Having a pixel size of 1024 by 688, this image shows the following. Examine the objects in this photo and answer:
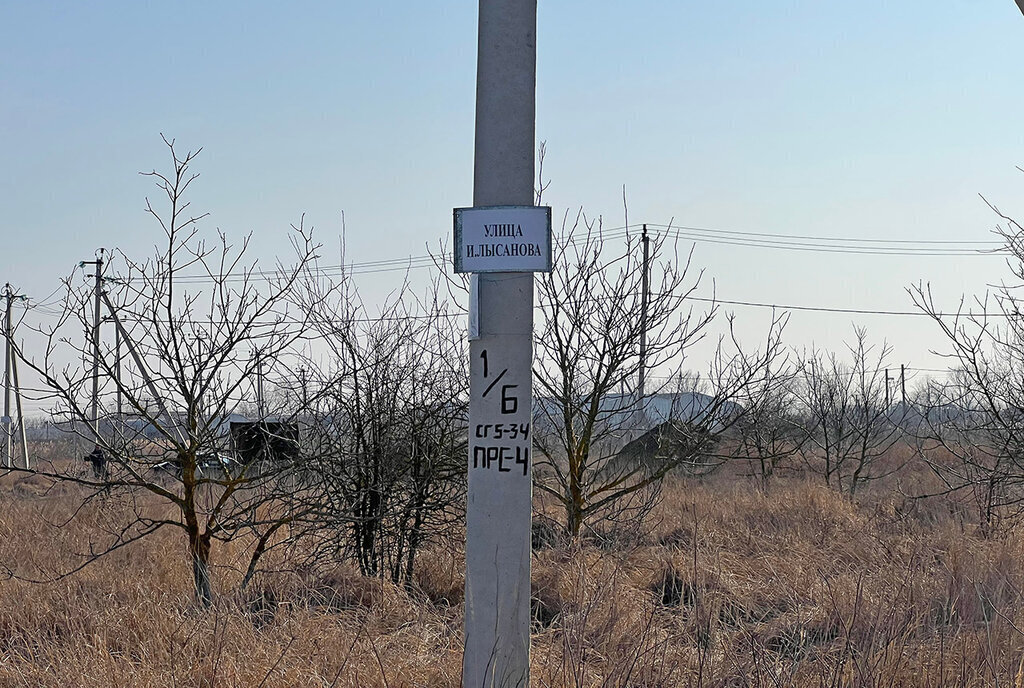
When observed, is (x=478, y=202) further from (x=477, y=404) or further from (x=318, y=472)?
(x=318, y=472)

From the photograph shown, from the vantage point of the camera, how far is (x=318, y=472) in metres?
7.82

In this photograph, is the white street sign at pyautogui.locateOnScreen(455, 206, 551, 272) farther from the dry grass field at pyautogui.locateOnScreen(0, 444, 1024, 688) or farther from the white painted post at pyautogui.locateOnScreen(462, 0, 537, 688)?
the dry grass field at pyautogui.locateOnScreen(0, 444, 1024, 688)

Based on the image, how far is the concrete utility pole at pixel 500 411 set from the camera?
3756 mm

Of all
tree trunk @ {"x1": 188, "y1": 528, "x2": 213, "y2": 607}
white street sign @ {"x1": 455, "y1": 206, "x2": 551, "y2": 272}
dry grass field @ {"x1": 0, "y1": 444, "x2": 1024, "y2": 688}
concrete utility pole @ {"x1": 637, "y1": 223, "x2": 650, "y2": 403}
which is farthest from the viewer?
concrete utility pole @ {"x1": 637, "y1": 223, "x2": 650, "y2": 403}

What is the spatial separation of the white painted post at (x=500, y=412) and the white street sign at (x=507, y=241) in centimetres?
5

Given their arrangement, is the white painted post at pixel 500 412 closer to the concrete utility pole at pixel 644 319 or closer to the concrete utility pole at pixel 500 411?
the concrete utility pole at pixel 500 411

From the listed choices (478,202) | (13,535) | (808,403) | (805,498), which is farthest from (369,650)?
(808,403)

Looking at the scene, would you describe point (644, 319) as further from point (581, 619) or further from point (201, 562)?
point (581, 619)

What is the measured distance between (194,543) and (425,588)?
6.01 feet

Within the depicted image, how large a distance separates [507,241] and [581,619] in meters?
1.38

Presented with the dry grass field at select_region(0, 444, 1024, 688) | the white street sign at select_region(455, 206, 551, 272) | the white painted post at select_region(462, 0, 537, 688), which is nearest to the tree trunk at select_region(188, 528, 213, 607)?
the dry grass field at select_region(0, 444, 1024, 688)

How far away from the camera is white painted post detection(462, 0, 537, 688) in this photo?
3756 mm

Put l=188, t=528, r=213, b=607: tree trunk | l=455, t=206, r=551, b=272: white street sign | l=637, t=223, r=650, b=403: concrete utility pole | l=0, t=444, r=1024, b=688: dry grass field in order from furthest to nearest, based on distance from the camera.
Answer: l=637, t=223, r=650, b=403: concrete utility pole < l=188, t=528, r=213, b=607: tree trunk < l=0, t=444, r=1024, b=688: dry grass field < l=455, t=206, r=551, b=272: white street sign

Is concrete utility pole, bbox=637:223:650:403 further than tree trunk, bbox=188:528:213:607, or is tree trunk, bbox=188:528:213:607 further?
concrete utility pole, bbox=637:223:650:403
